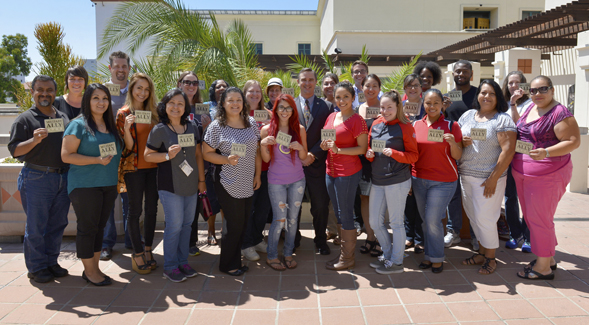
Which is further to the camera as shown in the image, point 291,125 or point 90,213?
point 291,125

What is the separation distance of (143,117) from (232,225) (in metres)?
1.44

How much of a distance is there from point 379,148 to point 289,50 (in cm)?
2937

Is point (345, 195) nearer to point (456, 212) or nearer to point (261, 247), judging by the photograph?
point (261, 247)

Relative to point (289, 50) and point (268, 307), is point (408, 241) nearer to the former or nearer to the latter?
point (268, 307)

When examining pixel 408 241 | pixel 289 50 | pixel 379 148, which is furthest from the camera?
pixel 289 50

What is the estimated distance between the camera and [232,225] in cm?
429

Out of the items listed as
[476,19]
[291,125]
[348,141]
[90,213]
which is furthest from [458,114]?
[476,19]

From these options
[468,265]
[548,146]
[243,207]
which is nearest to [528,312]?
[468,265]

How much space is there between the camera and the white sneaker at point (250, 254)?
486 cm

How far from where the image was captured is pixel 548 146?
405cm

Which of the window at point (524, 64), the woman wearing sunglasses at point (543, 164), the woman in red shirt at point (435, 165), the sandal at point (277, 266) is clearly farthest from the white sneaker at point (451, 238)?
the window at point (524, 64)

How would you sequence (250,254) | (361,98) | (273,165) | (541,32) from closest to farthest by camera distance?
(273,165), (250,254), (361,98), (541,32)

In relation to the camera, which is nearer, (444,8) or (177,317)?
(177,317)

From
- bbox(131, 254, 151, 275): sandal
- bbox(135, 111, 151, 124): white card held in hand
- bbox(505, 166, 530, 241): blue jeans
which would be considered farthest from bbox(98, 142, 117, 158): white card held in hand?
bbox(505, 166, 530, 241): blue jeans
